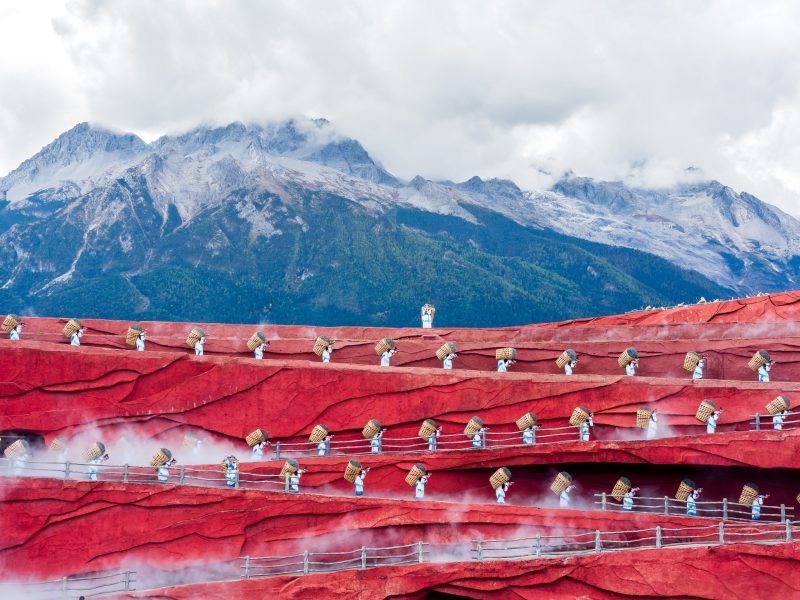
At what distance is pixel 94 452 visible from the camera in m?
22.6

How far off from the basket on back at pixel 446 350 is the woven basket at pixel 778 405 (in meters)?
8.80

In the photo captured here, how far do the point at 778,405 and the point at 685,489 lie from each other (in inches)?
123

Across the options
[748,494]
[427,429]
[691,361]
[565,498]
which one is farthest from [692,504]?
[427,429]

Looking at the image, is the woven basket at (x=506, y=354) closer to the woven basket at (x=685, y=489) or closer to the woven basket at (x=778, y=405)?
the woven basket at (x=685, y=489)

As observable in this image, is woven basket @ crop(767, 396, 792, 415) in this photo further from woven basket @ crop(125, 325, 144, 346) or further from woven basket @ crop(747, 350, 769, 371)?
woven basket @ crop(125, 325, 144, 346)

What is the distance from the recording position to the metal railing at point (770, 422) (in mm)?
21484

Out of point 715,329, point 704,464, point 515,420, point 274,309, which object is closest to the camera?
point 704,464

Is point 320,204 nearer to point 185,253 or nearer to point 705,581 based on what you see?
point 185,253

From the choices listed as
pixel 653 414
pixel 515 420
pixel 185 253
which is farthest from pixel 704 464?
pixel 185 253

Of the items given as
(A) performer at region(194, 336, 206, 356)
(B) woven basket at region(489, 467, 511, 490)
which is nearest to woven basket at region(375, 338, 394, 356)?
(A) performer at region(194, 336, 206, 356)

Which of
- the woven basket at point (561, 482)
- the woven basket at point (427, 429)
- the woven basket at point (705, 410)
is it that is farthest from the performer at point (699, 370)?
the woven basket at point (427, 429)

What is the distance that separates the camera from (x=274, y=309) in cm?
6962

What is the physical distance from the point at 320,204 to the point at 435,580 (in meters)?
64.4

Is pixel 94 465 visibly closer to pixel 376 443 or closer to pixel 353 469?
pixel 353 469
